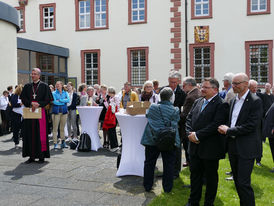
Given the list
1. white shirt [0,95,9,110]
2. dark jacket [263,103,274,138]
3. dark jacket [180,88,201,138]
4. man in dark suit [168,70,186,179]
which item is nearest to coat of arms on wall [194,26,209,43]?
white shirt [0,95,9,110]

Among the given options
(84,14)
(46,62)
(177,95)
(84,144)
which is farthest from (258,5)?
(177,95)

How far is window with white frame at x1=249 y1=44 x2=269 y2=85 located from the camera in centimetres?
1841

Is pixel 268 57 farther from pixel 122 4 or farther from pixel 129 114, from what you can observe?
pixel 129 114

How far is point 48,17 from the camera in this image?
22500 mm

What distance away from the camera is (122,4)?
68.0ft

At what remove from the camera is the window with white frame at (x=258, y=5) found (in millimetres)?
18242

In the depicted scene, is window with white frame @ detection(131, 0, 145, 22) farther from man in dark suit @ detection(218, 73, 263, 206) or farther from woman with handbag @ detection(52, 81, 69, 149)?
man in dark suit @ detection(218, 73, 263, 206)

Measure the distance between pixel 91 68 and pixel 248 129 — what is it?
18.9 meters

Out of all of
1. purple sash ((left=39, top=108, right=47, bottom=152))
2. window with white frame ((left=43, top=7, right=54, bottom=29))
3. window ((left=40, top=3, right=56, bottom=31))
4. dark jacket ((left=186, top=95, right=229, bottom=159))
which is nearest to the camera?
dark jacket ((left=186, top=95, right=229, bottom=159))

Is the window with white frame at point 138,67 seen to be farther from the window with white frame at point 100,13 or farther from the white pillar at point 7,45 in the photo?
the white pillar at point 7,45

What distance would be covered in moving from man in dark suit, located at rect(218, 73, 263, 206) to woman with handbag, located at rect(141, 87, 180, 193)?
3.82 feet

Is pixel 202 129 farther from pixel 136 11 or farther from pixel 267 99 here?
pixel 136 11

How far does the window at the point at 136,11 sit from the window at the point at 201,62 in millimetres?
3727

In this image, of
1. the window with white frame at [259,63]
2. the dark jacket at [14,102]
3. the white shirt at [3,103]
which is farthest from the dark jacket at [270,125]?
the window with white frame at [259,63]
